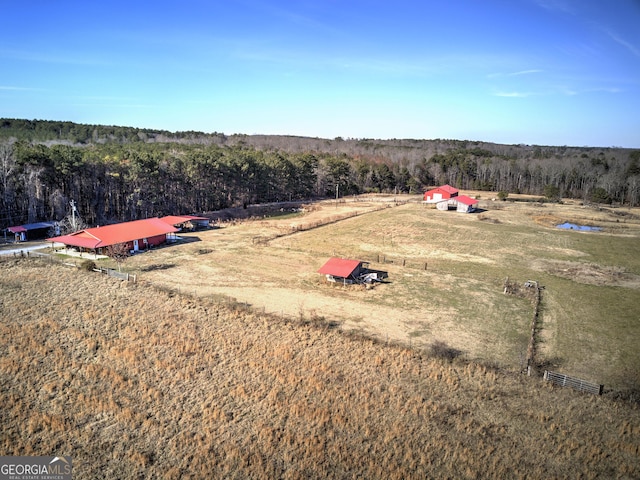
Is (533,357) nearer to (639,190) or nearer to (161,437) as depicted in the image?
(161,437)

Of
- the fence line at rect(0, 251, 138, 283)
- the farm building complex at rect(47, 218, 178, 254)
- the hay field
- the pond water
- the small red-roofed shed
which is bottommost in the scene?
the hay field

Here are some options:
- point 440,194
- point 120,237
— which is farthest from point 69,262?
point 440,194

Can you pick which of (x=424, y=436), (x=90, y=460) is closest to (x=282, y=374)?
(x=424, y=436)

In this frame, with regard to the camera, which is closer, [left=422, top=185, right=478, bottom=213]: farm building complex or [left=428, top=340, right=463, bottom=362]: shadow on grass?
[left=428, top=340, right=463, bottom=362]: shadow on grass

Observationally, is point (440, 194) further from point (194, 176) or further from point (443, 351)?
point (443, 351)

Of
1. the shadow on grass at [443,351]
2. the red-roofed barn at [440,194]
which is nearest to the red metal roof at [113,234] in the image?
the shadow on grass at [443,351]

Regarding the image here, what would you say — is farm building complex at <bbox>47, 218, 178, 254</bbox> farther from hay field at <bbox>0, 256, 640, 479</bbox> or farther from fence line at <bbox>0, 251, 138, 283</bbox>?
hay field at <bbox>0, 256, 640, 479</bbox>

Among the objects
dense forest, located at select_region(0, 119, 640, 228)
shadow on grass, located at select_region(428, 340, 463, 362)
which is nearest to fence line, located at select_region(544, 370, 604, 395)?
shadow on grass, located at select_region(428, 340, 463, 362)
